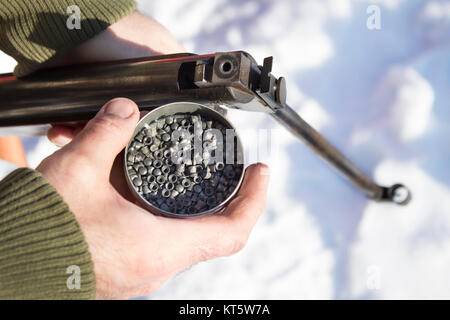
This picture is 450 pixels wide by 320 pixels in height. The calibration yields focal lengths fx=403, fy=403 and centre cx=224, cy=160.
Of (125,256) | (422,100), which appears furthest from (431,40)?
(125,256)

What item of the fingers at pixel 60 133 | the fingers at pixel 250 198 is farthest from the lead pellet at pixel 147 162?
the fingers at pixel 60 133

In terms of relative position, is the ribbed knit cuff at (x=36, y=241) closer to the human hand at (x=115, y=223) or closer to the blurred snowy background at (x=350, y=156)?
the human hand at (x=115, y=223)

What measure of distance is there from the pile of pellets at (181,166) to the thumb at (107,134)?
0.16 feet

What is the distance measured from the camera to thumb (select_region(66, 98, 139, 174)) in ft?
1.24

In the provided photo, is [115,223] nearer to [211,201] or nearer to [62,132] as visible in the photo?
[211,201]

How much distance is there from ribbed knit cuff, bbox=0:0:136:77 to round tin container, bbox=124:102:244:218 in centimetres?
15

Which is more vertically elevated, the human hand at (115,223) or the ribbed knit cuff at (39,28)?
the ribbed knit cuff at (39,28)

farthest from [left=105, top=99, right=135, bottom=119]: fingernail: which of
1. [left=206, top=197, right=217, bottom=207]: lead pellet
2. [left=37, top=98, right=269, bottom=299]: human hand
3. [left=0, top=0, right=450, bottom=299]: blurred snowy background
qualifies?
[left=0, top=0, right=450, bottom=299]: blurred snowy background

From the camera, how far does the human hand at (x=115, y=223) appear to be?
0.36 meters

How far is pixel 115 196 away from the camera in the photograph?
1.28 ft

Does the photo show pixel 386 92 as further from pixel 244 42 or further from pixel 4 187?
pixel 4 187

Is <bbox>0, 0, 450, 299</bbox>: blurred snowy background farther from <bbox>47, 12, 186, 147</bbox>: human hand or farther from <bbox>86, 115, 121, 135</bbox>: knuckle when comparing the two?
<bbox>86, 115, 121, 135</bbox>: knuckle

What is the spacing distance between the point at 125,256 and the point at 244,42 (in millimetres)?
705

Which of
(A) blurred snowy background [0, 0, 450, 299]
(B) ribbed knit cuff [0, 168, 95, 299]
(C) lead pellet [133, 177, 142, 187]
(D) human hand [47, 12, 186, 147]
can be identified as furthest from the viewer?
(A) blurred snowy background [0, 0, 450, 299]
